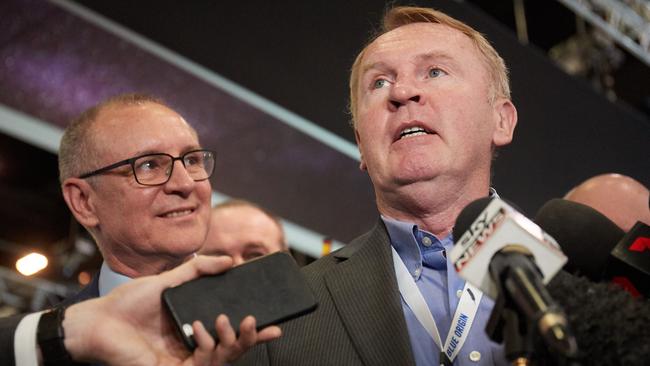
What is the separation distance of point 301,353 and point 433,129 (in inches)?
25.6

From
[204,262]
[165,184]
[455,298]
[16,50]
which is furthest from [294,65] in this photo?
[204,262]

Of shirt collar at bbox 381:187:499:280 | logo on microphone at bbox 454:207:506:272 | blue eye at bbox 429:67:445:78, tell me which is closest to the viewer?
logo on microphone at bbox 454:207:506:272

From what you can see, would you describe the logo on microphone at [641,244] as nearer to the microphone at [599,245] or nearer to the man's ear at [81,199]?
the microphone at [599,245]

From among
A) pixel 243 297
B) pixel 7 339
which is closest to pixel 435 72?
pixel 243 297

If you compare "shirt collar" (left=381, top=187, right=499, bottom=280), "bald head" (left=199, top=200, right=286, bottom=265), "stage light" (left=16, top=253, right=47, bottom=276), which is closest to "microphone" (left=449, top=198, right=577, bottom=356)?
"shirt collar" (left=381, top=187, right=499, bottom=280)

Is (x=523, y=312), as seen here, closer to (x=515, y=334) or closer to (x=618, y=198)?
(x=515, y=334)

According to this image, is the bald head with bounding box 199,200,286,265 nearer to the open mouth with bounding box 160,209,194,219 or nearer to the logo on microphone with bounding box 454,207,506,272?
the open mouth with bounding box 160,209,194,219

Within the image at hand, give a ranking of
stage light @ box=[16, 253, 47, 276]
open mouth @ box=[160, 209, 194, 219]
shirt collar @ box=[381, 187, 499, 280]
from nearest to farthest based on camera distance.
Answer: shirt collar @ box=[381, 187, 499, 280], open mouth @ box=[160, 209, 194, 219], stage light @ box=[16, 253, 47, 276]

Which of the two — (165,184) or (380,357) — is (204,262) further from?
(165,184)

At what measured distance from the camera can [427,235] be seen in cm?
193

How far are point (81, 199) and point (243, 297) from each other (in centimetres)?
129

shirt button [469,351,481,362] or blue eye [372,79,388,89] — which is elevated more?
blue eye [372,79,388,89]

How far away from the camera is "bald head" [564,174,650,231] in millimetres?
2450

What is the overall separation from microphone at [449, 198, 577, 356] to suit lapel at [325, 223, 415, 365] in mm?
489
